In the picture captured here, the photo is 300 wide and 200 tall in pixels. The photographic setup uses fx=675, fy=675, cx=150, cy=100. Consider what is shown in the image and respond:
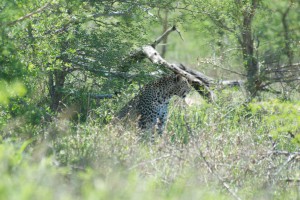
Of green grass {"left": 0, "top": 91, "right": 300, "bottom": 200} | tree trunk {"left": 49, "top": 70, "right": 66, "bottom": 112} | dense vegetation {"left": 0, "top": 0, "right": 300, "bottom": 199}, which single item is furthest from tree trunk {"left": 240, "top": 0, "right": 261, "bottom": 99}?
green grass {"left": 0, "top": 91, "right": 300, "bottom": 200}

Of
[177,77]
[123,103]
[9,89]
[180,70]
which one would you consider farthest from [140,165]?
[180,70]

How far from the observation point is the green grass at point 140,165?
5.43m

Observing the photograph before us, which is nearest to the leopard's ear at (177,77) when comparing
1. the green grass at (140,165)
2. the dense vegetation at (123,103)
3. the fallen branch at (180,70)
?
the fallen branch at (180,70)

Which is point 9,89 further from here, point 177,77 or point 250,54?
point 250,54

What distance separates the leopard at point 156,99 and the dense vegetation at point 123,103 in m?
0.21

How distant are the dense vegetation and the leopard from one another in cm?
21

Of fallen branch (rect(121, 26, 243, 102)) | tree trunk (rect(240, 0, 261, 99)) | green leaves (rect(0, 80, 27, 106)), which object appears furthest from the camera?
tree trunk (rect(240, 0, 261, 99))

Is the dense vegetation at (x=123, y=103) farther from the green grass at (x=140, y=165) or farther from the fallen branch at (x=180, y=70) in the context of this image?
the fallen branch at (x=180, y=70)

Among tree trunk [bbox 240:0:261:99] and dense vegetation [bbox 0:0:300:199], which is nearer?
dense vegetation [bbox 0:0:300:199]

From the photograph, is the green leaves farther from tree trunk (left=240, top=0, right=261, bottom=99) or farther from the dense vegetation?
tree trunk (left=240, top=0, right=261, bottom=99)

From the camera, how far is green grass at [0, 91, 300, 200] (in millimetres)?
5426

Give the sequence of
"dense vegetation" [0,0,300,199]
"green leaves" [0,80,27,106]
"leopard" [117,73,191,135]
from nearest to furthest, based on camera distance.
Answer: "dense vegetation" [0,0,300,199], "green leaves" [0,80,27,106], "leopard" [117,73,191,135]

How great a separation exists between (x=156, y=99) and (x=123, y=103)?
60 centimetres

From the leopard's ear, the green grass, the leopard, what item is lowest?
the leopard
